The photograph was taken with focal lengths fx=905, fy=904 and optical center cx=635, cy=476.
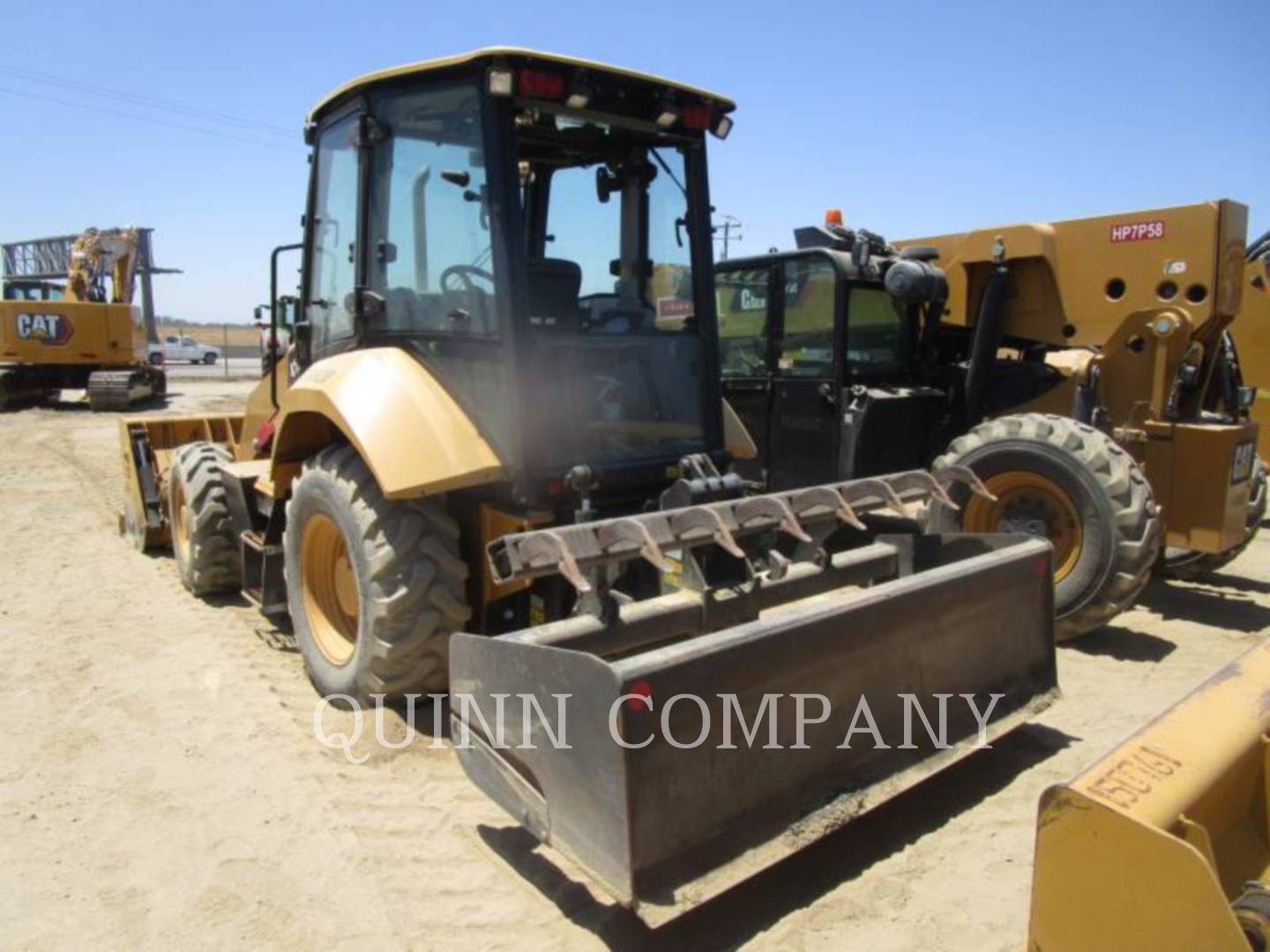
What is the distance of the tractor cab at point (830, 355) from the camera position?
5.70 metres

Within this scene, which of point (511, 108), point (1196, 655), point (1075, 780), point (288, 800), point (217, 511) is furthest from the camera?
point (217, 511)

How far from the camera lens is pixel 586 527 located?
109 inches

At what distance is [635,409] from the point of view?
12.3 feet

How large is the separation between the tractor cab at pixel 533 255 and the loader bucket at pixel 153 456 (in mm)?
2840

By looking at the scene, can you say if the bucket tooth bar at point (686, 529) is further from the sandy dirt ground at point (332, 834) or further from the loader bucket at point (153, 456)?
the loader bucket at point (153, 456)

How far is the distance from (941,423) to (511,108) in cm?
400

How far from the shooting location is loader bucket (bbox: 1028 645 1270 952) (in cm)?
158

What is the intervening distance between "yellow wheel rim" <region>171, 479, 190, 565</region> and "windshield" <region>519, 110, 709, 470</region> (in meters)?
2.92

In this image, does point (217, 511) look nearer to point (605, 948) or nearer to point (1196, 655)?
point (605, 948)

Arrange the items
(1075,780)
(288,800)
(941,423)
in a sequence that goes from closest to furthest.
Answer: (1075,780) < (288,800) < (941,423)

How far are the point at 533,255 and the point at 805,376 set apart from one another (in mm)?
2391

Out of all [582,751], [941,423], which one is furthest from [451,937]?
[941,423]

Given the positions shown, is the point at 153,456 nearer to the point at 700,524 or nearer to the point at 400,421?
the point at 400,421

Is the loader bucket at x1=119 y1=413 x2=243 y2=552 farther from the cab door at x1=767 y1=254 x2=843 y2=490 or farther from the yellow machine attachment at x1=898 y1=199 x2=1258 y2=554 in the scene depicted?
the yellow machine attachment at x1=898 y1=199 x2=1258 y2=554
